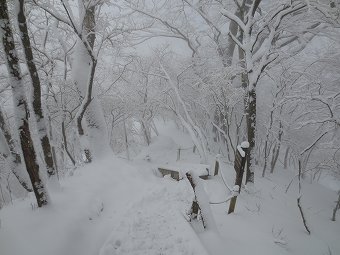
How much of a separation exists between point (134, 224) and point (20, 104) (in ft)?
11.1

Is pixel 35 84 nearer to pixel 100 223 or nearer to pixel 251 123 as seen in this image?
pixel 100 223

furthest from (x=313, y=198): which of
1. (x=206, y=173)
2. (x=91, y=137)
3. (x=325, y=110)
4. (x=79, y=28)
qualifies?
(x=79, y=28)

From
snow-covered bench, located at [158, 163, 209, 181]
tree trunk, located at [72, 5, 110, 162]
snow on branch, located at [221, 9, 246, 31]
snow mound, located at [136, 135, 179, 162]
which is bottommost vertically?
snow mound, located at [136, 135, 179, 162]

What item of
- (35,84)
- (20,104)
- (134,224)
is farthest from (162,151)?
(20,104)

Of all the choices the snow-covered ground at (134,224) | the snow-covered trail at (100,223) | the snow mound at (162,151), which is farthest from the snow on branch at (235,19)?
the snow mound at (162,151)

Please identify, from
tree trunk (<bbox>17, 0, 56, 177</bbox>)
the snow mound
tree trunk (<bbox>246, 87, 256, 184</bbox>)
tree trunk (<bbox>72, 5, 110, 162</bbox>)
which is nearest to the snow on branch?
tree trunk (<bbox>246, 87, 256, 184</bbox>)

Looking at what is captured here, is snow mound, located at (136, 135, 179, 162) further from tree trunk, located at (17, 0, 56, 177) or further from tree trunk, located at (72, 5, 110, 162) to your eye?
tree trunk, located at (17, 0, 56, 177)

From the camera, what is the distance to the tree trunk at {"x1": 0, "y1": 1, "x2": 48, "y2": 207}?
404 cm

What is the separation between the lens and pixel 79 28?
6816 mm

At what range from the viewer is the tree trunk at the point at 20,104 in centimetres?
404

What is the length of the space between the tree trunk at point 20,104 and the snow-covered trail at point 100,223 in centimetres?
57

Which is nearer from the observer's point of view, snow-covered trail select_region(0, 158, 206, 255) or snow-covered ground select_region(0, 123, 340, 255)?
snow-covered trail select_region(0, 158, 206, 255)

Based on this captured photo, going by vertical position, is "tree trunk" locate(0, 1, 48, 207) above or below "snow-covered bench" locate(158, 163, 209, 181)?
above

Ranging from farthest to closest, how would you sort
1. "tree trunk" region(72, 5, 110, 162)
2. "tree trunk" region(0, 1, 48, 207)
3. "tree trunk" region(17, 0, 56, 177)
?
"tree trunk" region(72, 5, 110, 162) → "tree trunk" region(17, 0, 56, 177) → "tree trunk" region(0, 1, 48, 207)
